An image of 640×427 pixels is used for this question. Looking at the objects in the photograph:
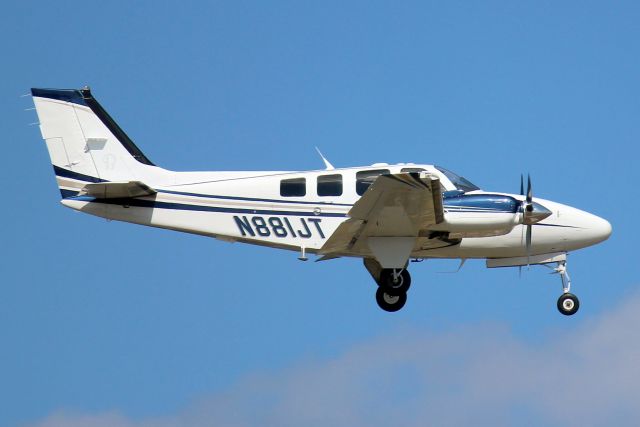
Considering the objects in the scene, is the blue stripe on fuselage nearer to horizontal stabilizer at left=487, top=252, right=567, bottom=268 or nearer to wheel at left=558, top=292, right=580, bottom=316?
horizontal stabilizer at left=487, top=252, right=567, bottom=268

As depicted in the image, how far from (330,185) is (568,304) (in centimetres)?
649

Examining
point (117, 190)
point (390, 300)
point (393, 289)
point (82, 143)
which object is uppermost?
point (82, 143)

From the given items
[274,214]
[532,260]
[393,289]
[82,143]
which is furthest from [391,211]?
[82,143]

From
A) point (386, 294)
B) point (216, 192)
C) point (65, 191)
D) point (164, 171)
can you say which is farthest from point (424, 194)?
point (65, 191)

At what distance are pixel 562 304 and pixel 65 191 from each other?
12.2 meters

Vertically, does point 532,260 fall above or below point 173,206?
below

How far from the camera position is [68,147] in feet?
81.7

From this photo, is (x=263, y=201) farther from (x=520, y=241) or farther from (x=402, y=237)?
(x=520, y=241)

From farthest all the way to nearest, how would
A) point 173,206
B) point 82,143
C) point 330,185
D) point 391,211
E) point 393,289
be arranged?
point 82,143, point 393,289, point 173,206, point 330,185, point 391,211

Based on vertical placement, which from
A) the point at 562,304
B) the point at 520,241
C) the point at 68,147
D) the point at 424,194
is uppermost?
the point at 68,147

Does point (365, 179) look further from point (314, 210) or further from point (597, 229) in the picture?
point (597, 229)

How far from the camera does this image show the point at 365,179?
23.7 m

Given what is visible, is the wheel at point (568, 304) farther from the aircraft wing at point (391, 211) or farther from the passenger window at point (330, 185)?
the passenger window at point (330, 185)

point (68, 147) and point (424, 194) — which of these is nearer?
point (424, 194)
